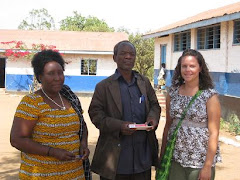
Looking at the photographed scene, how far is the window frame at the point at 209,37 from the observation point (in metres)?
11.8

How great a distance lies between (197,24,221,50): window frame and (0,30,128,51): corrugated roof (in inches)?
274

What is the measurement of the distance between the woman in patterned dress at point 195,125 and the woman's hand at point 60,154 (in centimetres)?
88

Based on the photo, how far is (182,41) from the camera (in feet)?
48.1

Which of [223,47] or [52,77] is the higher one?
[223,47]

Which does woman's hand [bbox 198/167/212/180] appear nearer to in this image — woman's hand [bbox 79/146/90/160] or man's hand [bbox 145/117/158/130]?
man's hand [bbox 145/117/158/130]

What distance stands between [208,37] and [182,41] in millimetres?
2305

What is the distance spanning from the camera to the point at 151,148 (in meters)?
3.05

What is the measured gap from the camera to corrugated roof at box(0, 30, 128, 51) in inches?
763

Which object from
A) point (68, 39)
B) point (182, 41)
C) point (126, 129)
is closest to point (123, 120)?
point (126, 129)

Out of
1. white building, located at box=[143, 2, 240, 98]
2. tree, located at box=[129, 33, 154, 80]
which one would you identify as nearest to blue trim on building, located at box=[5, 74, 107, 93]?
white building, located at box=[143, 2, 240, 98]

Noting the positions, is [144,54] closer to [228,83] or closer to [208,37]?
[208,37]


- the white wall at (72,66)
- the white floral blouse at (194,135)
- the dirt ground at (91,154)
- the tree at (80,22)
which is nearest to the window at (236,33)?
the dirt ground at (91,154)

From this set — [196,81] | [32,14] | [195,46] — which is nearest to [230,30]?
[195,46]

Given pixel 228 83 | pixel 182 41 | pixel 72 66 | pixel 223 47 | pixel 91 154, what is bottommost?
pixel 91 154
